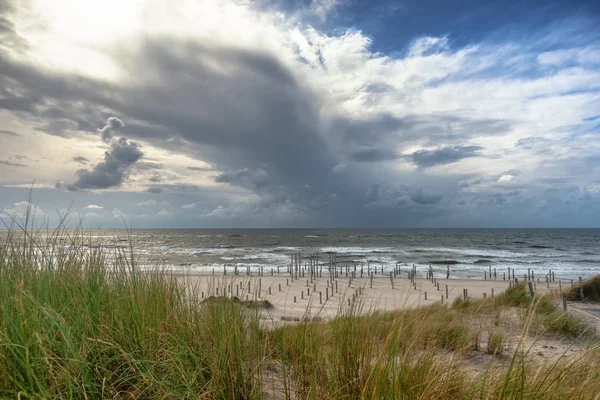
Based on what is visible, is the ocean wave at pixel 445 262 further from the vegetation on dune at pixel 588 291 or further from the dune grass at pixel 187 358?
the dune grass at pixel 187 358

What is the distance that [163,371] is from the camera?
285 centimetres

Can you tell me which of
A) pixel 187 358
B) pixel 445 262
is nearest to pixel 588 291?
pixel 187 358

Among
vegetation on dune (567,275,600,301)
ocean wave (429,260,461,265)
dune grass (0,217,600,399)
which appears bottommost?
ocean wave (429,260,461,265)

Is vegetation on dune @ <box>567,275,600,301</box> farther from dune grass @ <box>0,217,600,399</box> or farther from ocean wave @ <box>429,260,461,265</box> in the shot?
ocean wave @ <box>429,260,461,265</box>

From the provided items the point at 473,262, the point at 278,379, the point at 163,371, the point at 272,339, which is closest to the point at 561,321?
the point at 272,339

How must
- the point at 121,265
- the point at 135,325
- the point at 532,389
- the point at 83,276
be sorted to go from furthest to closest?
the point at 121,265 → the point at 83,276 → the point at 135,325 → the point at 532,389

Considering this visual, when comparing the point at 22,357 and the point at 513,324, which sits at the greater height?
the point at 22,357

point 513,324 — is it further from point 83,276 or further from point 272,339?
point 83,276

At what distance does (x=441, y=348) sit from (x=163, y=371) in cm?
437

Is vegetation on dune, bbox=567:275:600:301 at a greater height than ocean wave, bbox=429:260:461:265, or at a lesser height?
greater

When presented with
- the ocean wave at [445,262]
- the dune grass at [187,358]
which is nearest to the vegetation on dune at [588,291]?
the dune grass at [187,358]

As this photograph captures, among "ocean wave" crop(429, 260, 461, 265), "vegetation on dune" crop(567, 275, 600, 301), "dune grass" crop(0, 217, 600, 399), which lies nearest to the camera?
"dune grass" crop(0, 217, 600, 399)

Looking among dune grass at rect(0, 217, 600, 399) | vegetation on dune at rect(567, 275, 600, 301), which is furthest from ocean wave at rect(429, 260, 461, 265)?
Result: dune grass at rect(0, 217, 600, 399)

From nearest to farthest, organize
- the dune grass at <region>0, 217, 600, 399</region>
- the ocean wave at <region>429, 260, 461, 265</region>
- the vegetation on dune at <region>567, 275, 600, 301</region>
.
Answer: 1. the dune grass at <region>0, 217, 600, 399</region>
2. the vegetation on dune at <region>567, 275, 600, 301</region>
3. the ocean wave at <region>429, 260, 461, 265</region>
